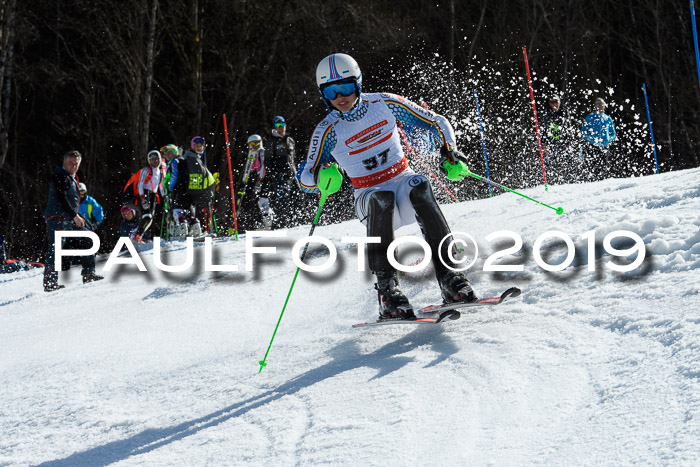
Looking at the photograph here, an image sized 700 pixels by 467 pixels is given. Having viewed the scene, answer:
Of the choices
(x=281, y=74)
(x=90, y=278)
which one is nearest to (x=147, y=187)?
(x=90, y=278)

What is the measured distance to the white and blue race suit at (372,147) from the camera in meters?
4.80

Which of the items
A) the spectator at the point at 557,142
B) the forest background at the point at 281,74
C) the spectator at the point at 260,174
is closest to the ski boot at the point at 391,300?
the spectator at the point at 260,174

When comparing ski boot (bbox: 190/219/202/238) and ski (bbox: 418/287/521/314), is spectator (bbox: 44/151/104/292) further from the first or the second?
ski (bbox: 418/287/521/314)

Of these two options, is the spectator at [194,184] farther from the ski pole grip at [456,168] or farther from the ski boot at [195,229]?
the ski pole grip at [456,168]

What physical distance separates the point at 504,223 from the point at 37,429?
14.3 ft

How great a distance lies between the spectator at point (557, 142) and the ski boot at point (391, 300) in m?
8.12

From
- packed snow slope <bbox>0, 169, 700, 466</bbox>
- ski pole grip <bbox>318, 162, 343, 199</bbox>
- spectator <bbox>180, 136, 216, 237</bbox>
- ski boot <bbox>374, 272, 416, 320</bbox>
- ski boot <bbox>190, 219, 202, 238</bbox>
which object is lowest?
packed snow slope <bbox>0, 169, 700, 466</bbox>

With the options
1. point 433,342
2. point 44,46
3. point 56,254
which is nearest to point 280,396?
point 433,342

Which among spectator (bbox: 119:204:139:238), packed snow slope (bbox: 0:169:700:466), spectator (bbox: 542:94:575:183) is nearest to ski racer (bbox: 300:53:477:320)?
packed snow slope (bbox: 0:169:700:466)

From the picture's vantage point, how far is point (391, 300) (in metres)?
4.52

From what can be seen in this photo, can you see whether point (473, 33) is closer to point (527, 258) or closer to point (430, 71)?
point (430, 71)

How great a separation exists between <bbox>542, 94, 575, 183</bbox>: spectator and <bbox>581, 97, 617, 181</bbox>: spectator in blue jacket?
0.89ft

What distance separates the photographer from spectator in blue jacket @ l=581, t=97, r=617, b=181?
38.8ft

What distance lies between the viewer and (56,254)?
8.95 meters
